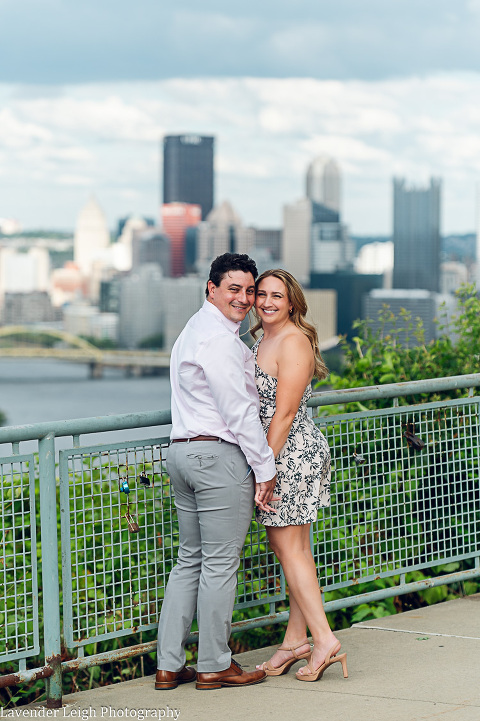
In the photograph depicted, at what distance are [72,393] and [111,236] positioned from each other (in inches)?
1656

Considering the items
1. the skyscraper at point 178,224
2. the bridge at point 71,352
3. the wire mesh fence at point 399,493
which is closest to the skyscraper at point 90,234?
the skyscraper at point 178,224

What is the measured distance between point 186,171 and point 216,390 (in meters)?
141

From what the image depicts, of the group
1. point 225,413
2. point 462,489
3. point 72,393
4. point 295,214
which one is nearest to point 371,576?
point 462,489

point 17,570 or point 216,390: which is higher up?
point 216,390

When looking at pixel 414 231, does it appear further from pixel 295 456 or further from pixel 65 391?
pixel 295 456

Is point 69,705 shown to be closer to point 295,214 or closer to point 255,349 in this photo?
point 255,349

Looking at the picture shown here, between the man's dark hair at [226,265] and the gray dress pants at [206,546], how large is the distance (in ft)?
2.16

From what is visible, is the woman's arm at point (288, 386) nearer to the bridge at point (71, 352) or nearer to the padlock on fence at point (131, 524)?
the padlock on fence at point (131, 524)

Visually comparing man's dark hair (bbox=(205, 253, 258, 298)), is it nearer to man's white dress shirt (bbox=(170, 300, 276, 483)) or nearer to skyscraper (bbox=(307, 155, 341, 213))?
man's white dress shirt (bbox=(170, 300, 276, 483))

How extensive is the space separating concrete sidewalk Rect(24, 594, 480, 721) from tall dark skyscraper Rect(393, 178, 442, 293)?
10947 cm

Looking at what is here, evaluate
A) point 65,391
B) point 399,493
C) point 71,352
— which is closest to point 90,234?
point 71,352

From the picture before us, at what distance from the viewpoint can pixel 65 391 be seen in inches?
3900

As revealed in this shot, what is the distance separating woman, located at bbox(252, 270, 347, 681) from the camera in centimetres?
387

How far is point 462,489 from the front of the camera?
530 cm
